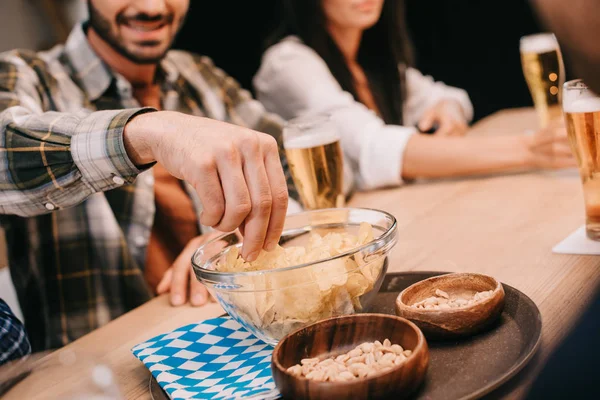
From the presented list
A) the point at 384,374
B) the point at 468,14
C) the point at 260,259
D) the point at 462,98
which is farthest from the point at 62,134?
the point at 468,14

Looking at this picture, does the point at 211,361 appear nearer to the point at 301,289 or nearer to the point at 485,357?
the point at 301,289

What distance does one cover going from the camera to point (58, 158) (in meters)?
1.09

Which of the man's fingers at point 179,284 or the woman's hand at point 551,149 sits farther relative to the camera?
the woman's hand at point 551,149

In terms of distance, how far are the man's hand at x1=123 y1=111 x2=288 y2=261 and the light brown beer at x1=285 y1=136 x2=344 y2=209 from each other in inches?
16.4

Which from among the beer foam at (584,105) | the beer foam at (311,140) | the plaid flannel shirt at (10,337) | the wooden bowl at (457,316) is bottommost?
the plaid flannel shirt at (10,337)

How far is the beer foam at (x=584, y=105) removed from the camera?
0.94 meters

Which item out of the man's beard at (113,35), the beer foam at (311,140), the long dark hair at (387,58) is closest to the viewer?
the beer foam at (311,140)

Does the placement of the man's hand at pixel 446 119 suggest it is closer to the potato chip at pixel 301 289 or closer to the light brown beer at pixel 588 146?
the light brown beer at pixel 588 146

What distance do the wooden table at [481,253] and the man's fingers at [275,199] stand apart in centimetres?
24

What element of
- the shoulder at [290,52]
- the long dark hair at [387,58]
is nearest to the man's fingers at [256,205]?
the shoulder at [290,52]

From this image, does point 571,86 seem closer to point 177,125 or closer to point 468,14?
point 177,125

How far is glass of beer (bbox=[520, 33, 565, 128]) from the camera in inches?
65.7

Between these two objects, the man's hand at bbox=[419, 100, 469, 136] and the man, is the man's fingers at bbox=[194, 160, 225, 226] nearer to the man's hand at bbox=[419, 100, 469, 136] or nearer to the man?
the man

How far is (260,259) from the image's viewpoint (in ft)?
2.75
